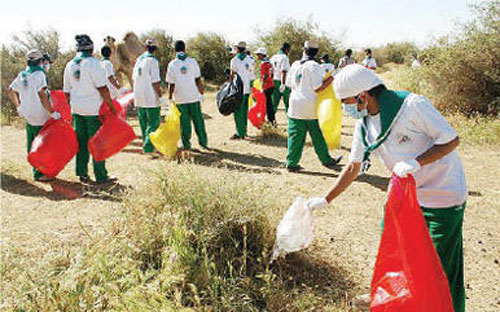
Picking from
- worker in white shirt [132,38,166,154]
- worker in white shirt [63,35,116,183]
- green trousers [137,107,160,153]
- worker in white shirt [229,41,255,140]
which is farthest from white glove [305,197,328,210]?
worker in white shirt [229,41,255,140]

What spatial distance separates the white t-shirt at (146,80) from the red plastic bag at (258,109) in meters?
2.25

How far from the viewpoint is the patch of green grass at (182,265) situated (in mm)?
2049

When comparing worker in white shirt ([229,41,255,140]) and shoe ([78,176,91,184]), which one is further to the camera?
worker in white shirt ([229,41,255,140])

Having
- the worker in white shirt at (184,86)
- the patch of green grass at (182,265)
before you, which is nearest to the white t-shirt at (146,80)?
the worker in white shirt at (184,86)

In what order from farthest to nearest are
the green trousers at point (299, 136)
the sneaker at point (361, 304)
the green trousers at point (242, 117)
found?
the green trousers at point (242, 117)
the green trousers at point (299, 136)
the sneaker at point (361, 304)

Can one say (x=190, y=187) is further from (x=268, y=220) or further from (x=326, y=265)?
(x=326, y=265)

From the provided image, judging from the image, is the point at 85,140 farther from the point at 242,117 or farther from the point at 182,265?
the point at 182,265

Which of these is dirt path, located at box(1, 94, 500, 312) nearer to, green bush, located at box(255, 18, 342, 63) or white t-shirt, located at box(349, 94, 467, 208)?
white t-shirt, located at box(349, 94, 467, 208)

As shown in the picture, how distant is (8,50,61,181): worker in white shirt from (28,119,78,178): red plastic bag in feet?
0.57

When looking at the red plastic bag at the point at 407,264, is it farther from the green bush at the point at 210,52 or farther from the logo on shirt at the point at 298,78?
the green bush at the point at 210,52

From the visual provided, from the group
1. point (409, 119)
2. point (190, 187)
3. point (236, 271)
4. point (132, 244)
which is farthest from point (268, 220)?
point (409, 119)

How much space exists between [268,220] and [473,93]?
24.8ft

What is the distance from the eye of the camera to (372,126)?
2252 mm

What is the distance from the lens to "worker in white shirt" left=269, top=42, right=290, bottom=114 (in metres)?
8.16
